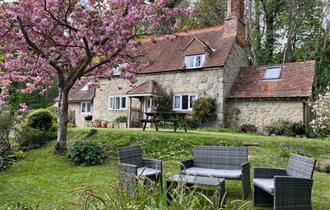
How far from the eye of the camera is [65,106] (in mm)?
11336

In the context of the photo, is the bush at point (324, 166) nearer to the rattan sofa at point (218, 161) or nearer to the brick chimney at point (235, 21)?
the rattan sofa at point (218, 161)

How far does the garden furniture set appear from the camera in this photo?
454 centimetres

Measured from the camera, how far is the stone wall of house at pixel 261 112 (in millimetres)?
18578

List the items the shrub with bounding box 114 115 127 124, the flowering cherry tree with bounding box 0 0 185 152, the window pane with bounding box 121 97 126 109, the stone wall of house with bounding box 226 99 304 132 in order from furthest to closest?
the window pane with bounding box 121 97 126 109, the shrub with bounding box 114 115 127 124, the stone wall of house with bounding box 226 99 304 132, the flowering cherry tree with bounding box 0 0 185 152

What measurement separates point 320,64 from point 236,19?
10318 millimetres

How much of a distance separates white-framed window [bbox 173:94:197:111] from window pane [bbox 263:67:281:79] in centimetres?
496

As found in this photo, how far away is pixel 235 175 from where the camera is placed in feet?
20.9

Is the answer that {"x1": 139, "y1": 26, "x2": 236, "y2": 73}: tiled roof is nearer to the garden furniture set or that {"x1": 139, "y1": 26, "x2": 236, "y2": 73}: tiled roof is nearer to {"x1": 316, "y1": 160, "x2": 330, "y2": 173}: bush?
{"x1": 316, "y1": 160, "x2": 330, "y2": 173}: bush

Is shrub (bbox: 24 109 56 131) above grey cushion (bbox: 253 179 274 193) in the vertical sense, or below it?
above

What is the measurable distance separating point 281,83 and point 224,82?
139 inches

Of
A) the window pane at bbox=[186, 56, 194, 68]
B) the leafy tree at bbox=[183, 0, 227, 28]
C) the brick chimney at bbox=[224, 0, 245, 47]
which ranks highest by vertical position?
the leafy tree at bbox=[183, 0, 227, 28]

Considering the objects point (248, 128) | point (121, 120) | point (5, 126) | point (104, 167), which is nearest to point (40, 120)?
point (5, 126)

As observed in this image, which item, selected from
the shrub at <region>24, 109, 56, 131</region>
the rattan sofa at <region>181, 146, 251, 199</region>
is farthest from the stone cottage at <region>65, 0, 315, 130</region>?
the rattan sofa at <region>181, 146, 251, 199</region>

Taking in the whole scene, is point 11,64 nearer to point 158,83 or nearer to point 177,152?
point 177,152
